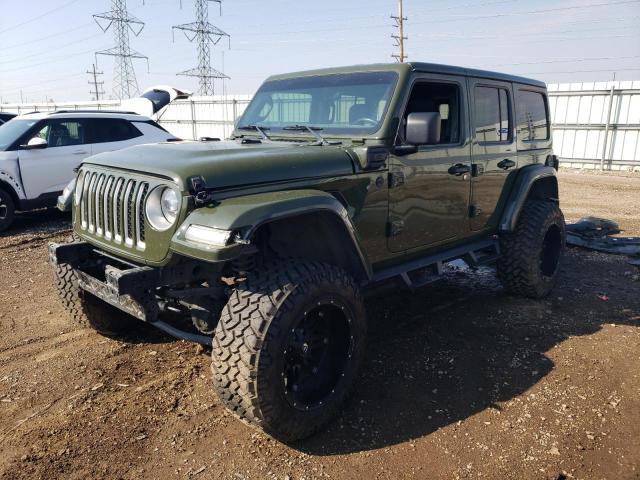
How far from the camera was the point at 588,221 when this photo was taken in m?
7.58

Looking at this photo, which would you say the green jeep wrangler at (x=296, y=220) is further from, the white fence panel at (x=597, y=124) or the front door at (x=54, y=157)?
the white fence panel at (x=597, y=124)

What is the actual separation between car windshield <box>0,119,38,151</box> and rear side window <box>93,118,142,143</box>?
93 cm

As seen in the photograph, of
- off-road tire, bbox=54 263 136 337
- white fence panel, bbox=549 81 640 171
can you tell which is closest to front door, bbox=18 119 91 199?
off-road tire, bbox=54 263 136 337

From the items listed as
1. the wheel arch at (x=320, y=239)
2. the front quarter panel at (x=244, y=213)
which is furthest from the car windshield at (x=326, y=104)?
the front quarter panel at (x=244, y=213)

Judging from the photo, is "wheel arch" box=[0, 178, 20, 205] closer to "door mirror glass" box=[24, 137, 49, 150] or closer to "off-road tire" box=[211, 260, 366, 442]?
"door mirror glass" box=[24, 137, 49, 150]

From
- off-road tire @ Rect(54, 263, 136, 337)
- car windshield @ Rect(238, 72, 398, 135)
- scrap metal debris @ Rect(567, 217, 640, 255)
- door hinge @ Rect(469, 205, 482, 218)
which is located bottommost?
scrap metal debris @ Rect(567, 217, 640, 255)

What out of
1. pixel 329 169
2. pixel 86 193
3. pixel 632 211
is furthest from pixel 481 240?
pixel 632 211

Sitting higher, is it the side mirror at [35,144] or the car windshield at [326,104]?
the car windshield at [326,104]

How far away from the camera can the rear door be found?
4281 millimetres

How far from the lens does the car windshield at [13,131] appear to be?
7.94 meters

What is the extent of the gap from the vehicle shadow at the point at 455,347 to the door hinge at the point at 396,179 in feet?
4.19

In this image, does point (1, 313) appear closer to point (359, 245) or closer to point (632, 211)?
point (359, 245)

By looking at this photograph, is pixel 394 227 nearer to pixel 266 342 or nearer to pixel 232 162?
pixel 232 162

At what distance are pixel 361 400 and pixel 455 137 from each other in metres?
2.17
